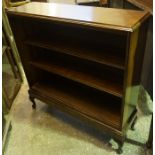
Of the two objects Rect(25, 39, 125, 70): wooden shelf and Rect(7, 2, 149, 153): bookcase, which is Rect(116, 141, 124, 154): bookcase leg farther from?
Rect(25, 39, 125, 70): wooden shelf

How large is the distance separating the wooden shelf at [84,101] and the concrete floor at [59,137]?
0.26 meters

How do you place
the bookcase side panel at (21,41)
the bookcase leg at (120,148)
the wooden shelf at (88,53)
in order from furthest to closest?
1. the bookcase side panel at (21,41)
2. the bookcase leg at (120,148)
3. the wooden shelf at (88,53)

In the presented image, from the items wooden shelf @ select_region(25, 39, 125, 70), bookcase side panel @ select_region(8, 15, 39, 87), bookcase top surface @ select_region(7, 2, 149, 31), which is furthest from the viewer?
bookcase side panel @ select_region(8, 15, 39, 87)

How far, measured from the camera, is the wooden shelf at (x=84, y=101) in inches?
58.6

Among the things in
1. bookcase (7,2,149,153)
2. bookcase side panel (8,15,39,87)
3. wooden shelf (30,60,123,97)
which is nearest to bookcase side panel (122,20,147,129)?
bookcase (7,2,149,153)

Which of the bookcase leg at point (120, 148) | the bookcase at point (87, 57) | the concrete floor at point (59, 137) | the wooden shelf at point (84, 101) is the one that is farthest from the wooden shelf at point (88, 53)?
the concrete floor at point (59, 137)

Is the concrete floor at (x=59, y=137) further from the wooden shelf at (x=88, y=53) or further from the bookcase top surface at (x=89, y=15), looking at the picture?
the bookcase top surface at (x=89, y=15)

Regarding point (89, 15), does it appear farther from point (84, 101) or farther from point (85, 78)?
point (84, 101)

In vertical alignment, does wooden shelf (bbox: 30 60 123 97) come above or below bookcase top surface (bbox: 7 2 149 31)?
below

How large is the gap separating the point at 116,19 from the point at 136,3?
2.67ft

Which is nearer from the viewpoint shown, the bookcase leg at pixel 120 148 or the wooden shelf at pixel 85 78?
the wooden shelf at pixel 85 78

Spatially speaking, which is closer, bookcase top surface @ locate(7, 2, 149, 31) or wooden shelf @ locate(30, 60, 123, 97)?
bookcase top surface @ locate(7, 2, 149, 31)

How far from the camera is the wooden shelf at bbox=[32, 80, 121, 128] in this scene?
58.6 inches

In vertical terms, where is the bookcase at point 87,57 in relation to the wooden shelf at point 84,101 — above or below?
above
